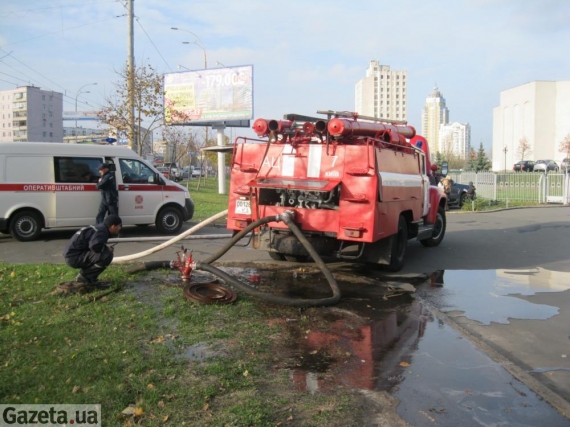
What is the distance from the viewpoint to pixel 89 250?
667 cm

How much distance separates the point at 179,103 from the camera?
3544 cm

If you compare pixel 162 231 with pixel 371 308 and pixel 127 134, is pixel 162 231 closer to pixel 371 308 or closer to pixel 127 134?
pixel 371 308

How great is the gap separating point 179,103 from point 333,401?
33.7 meters

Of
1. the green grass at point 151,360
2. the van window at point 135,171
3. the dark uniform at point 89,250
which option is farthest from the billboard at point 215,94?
the green grass at point 151,360

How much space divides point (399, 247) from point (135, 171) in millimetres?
7183

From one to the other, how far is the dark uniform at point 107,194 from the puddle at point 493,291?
736cm

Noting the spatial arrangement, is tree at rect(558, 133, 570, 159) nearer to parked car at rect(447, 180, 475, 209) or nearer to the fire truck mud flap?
parked car at rect(447, 180, 475, 209)

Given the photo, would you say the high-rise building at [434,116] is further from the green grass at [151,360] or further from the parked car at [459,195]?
the green grass at [151,360]

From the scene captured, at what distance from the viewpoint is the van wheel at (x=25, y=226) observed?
38.2 ft

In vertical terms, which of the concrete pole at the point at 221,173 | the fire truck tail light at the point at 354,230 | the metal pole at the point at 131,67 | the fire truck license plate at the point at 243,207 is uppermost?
the metal pole at the point at 131,67

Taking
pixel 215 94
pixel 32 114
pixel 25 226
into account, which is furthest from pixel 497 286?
pixel 32 114

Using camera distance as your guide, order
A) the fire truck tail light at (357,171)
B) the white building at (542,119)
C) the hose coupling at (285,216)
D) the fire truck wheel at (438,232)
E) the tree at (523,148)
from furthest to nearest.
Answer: the white building at (542,119) → the tree at (523,148) → the fire truck wheel at (438,232) → the fire truck tail light at (357,171) → the hose coupling at (285,216)

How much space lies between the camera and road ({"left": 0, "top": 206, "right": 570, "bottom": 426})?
16.3 feet

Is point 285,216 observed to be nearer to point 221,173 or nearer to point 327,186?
point 327,186
